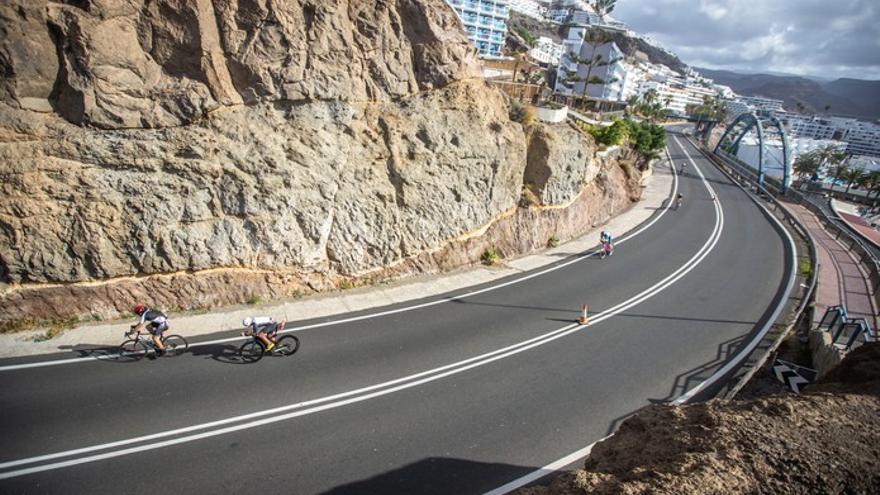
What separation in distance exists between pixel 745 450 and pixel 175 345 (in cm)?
1247

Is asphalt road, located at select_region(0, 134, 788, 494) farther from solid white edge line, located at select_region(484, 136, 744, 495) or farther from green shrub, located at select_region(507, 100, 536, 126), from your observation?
green shrub, located at select_region(507, 100, 536, 126)

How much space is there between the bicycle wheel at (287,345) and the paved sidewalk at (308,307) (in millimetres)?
1139

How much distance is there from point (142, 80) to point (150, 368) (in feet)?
27.7

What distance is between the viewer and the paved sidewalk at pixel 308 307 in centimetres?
1070

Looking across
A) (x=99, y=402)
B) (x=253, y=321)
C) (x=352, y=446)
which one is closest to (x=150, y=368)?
(x=99, y=402)

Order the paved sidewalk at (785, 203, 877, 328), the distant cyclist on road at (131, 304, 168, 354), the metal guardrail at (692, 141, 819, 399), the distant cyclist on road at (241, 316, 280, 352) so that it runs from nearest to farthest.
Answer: the distant cyclist on road at (131, 304, 168, 354) < the distant cyclist on road at (241, 316, 280, 352) < the metal guardrail at (692, 141, 819, 399) < the paved sidewalk at (785, 203, 877, 328)

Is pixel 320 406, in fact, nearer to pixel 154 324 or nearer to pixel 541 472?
pixel 154 324

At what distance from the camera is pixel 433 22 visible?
17.1 meters

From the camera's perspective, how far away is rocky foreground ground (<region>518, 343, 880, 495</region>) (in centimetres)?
392

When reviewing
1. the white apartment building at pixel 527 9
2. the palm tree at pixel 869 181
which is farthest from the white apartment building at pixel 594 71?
the white apartment building at pixel 527 9

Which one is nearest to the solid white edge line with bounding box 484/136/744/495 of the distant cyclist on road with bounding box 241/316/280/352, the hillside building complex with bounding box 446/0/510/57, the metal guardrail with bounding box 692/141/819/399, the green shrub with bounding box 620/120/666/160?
the metal guardrail with bounding box 692/141/819/399

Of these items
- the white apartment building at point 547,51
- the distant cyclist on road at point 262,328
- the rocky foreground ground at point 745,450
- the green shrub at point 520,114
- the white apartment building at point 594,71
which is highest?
the white apartment building at point 547,51

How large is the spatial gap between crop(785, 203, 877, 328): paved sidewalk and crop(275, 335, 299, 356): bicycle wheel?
62.1 feet

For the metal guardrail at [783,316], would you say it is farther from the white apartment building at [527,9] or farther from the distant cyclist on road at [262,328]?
the white apartment building at [527,9]
